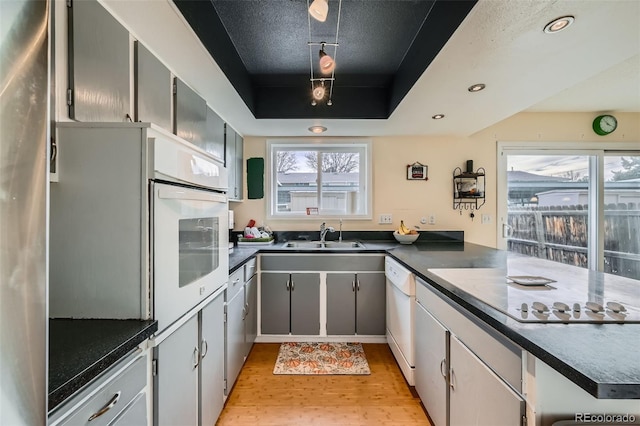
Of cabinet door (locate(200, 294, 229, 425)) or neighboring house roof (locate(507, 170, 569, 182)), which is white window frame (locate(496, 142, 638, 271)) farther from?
cabinet door (locate(200, 294, 229, 425))

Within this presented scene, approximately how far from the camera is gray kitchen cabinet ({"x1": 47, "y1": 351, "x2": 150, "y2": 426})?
62cm

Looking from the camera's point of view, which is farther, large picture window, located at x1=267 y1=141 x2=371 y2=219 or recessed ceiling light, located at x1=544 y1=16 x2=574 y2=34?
large picture window, located at x1=267 y1=141 x2=371 y2=219

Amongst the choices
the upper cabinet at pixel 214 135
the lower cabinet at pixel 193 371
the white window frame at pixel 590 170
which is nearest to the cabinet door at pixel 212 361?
the lower cabinet at pixel 193 371

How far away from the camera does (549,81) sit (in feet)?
5.62

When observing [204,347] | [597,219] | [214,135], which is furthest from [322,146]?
[597,219]

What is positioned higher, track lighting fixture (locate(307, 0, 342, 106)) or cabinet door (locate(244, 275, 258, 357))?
track lighting fixture (locate(307, 0, 342, 106))

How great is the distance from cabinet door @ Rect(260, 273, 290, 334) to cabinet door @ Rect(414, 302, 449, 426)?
1.20m

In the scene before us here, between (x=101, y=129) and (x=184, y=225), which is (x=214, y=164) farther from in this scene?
(x=101, y=129)

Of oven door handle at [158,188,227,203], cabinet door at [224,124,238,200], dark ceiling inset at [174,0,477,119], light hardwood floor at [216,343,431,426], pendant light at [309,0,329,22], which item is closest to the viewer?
oven door handle at [158,188,227,203]

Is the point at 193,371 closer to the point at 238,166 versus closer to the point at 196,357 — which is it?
the point at 196,357

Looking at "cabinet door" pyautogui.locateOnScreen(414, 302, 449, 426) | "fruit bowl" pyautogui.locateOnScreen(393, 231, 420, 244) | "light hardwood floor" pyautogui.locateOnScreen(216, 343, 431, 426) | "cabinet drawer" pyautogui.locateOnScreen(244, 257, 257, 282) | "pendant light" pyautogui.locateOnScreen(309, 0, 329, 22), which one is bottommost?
"light hardwood floor" pyautogui.locateOnScreen(216, 343, 431, 426)

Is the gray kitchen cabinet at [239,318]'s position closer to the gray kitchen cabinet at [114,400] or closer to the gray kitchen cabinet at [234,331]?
the gray kitchen cabinet at [234,331]

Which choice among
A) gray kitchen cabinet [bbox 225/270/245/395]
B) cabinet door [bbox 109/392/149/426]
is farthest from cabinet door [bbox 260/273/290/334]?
cabinet door [bbox 109/392/149/426]

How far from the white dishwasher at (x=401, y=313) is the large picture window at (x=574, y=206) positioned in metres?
1.67
